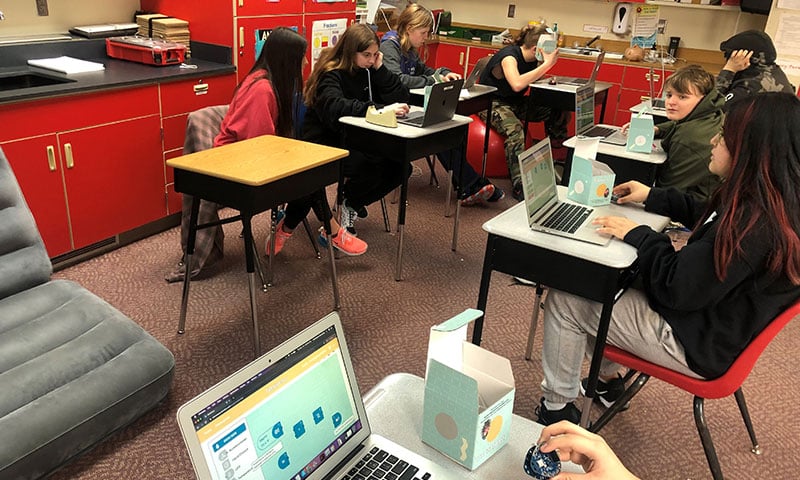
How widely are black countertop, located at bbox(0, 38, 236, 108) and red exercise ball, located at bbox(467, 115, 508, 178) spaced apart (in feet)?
6.08

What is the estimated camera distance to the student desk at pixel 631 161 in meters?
2.92

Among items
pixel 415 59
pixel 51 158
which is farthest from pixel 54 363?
pixel 415 59

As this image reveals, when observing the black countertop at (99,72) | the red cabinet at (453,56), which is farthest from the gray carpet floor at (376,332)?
the red cabinet at (453,56)

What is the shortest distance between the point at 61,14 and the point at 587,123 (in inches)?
120

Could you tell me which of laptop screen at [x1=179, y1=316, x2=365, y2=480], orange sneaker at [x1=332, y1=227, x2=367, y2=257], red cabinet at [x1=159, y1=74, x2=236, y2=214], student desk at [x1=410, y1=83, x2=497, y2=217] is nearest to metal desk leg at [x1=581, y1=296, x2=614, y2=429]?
laptop screen at [x1=179, y1=316, x2=365, y2=480]

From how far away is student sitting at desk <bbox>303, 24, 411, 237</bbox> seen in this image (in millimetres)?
3293

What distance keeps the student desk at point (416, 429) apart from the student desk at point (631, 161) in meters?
1.87

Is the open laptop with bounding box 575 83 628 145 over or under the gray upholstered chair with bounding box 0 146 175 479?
over

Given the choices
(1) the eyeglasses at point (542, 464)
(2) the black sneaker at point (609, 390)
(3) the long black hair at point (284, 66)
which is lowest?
(2) the black sneaker at point (609, 390)

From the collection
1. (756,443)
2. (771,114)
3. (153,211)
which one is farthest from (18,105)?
(756,443)

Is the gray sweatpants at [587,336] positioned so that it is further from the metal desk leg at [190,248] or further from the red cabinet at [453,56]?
the red cabinet at [453,56]

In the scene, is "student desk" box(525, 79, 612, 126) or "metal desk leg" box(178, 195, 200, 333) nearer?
"metal desk leg" box(178, 195, 200, 333)

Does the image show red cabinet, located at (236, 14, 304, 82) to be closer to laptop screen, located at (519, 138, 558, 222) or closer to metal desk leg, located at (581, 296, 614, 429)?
laptop screen, located at (519, 138, 558, 222)

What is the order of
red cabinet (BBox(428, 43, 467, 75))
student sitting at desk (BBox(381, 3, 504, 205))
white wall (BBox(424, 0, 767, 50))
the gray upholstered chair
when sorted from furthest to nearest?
red cabinet (BBox(428, 43, 467, 75)) < white wall (BBox(424, 0, 767, 50)) < student sitting at desk (BBox(381, 3, 504, 205)) < the gray upholstered chair
